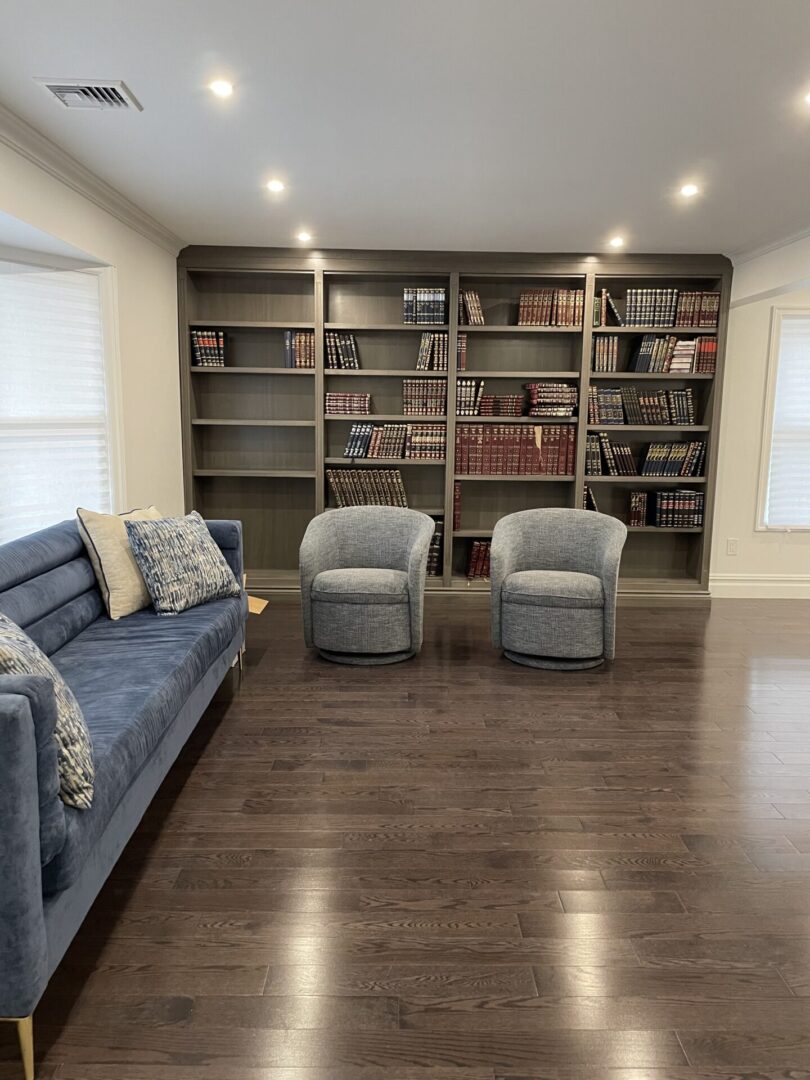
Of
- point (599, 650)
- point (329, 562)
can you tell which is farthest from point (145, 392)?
point (599, 650)

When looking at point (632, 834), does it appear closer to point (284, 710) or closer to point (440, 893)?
point (440, 893)

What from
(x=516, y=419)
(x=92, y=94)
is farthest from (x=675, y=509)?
(x=92, y=94)

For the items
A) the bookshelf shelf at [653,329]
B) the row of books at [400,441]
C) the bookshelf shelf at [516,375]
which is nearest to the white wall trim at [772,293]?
the bookshelf shelf at [653,329]

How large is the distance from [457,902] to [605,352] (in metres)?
4.34

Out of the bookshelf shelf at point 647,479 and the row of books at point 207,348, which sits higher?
the row of books at point 207,348

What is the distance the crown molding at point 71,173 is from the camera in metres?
3.03

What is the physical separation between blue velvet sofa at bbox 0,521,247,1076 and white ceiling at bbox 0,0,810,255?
1.73m

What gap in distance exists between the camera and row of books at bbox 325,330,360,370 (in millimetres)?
5527

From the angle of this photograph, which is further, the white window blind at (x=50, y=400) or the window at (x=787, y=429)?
the window at (x=787, y=429)

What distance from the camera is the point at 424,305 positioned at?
213 inches

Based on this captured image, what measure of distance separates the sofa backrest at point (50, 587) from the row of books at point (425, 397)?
2.81 metres

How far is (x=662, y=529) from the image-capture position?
18.7ft

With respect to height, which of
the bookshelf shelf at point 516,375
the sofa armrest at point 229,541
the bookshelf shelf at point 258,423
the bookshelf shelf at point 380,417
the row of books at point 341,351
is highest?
the row of books at point 341,351

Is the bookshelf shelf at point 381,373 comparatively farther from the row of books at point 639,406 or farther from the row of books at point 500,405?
the row of books at point 639,406
